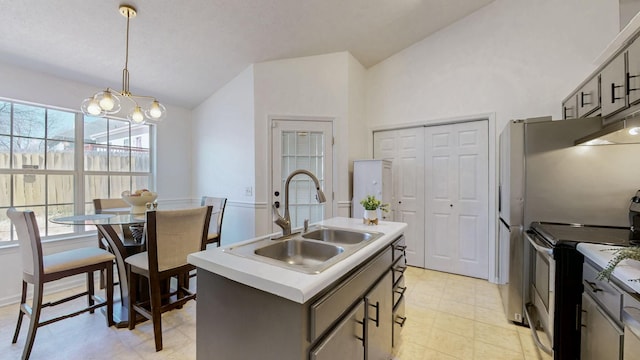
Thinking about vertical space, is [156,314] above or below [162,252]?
below

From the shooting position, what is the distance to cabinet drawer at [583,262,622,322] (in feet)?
3.93

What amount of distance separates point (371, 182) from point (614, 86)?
2266 mm

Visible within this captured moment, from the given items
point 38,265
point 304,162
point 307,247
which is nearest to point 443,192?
point 304,162

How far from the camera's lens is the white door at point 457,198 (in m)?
3.37

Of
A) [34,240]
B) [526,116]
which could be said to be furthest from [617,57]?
[34,240]

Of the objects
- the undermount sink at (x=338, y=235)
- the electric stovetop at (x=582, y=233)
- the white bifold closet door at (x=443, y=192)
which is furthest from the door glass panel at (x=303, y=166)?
the electric stovetop at (x=582, y=233)

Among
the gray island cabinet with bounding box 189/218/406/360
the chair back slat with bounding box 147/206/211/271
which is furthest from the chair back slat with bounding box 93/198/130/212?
the gray island cabinet with bounding box 189/218/406/360

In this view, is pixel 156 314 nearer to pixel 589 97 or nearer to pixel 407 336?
pixel 407 336

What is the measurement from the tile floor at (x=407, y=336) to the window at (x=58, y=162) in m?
1.05

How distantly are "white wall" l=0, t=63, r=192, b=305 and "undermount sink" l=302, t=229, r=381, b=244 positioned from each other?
3.15 m

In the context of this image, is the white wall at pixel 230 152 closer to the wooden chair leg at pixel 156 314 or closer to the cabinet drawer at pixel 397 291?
the wooden chair leg at pixel 156 314

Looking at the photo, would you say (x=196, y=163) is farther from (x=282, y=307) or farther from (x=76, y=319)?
(x=282, y=307)

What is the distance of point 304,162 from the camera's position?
3.66 metres

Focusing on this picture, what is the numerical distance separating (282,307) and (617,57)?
2484 mm
